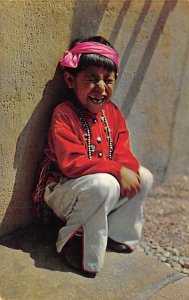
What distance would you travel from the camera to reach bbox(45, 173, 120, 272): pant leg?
3.17 metres

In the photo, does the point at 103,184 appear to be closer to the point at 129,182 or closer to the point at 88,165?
the point at 88,165

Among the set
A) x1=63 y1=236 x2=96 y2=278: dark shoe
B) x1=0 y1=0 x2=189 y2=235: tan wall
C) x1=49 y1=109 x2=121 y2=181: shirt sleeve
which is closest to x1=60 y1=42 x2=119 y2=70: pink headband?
x1=0 y1=0 x2=189 y2=235: tan wall

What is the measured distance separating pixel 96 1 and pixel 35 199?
1.35 m

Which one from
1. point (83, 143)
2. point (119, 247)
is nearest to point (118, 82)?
point (83, 143)

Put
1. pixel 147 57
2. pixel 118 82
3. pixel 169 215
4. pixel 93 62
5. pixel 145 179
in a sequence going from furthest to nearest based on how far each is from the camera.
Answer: pixel 169 215
pixel 147 57
pixel 118 82
pixel 145 179
pixel 93 62

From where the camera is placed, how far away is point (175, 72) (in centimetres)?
438

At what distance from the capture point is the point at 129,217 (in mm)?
3590

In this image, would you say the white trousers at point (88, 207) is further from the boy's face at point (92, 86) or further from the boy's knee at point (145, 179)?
the boy's face at point (92, 86)

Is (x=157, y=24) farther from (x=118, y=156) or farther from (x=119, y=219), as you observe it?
(x=119, y=219)

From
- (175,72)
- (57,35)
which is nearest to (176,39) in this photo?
(175,72)

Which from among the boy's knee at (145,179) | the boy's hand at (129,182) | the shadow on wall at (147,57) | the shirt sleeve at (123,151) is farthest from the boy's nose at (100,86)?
the shadow on wall at (147,57)

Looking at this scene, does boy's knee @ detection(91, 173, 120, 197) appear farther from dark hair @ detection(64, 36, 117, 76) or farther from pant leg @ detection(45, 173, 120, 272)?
dark hair @ detection(64, 36, 117, 76)

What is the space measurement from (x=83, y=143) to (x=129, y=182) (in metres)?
0.37

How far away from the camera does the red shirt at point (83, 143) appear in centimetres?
320
